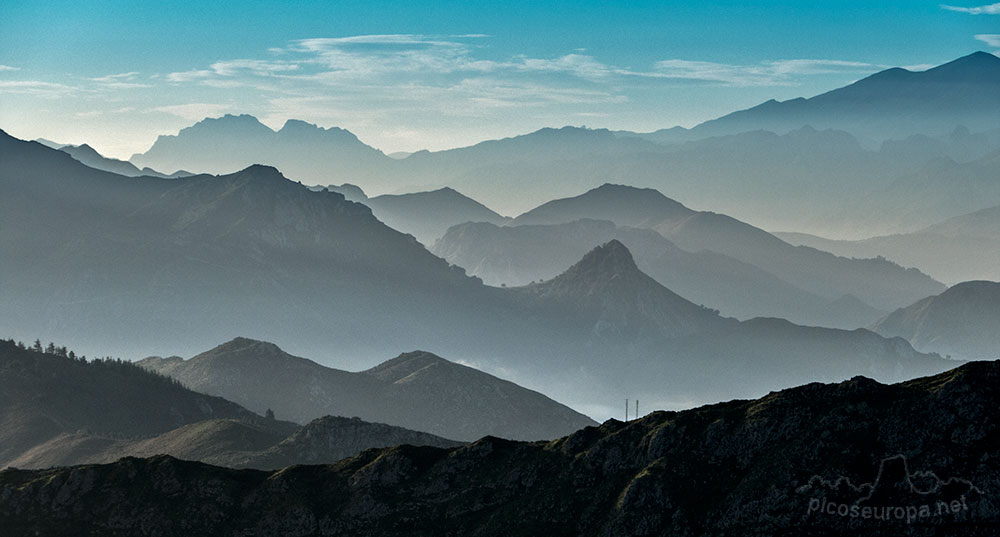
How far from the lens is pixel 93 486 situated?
199875mm

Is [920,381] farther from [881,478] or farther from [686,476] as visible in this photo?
[686,476]

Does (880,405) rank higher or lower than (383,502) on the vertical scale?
higher

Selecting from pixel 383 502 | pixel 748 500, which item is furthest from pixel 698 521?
pixel 383 502

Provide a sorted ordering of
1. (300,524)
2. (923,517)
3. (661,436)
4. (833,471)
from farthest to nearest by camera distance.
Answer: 1. (300,524)
2. (661,436)
3. (833,471)
4. (923,517)

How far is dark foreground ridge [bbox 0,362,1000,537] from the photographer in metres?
149

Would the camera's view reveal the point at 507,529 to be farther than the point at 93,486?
No

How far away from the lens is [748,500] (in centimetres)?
15650

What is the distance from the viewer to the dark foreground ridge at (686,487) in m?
149

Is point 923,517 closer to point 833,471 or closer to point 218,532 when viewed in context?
point 833,471

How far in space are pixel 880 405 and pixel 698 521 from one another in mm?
31605

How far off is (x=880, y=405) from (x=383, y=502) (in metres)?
81.5

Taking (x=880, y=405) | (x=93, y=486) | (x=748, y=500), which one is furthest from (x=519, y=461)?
(x=93, y=486)

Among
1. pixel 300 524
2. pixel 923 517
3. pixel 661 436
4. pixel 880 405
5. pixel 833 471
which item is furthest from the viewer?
pixel 300 524

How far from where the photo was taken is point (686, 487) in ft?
546
